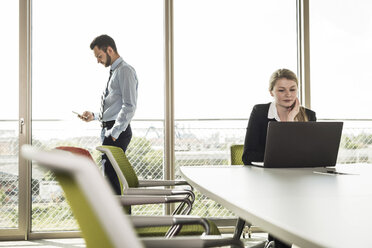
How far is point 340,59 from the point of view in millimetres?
4492

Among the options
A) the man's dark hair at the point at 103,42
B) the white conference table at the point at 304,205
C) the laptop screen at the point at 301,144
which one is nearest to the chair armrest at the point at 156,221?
the white conference table at the point at 304,205

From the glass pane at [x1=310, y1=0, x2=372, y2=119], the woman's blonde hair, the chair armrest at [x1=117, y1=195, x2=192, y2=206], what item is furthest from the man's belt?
the glass pane at [x1=310, y1=0, x2=372, y2=119]

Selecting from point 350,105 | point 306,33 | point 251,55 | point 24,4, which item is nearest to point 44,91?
point 24,4

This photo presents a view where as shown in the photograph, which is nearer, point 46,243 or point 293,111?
point 293,111

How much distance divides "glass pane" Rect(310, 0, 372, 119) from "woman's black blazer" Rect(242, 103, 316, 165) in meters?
1.73

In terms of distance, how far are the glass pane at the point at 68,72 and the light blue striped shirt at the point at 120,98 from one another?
0.68 metres

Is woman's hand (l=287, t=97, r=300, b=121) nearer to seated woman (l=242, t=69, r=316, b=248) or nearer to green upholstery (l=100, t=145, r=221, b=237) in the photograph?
seated woman (l=242, t=69, r=316, b=248)

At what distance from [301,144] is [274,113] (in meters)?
0.86

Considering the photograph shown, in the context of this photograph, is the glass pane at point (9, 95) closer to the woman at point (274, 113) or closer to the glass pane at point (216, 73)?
the glass pane at point (216, 73)

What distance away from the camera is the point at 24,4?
13.3 feet

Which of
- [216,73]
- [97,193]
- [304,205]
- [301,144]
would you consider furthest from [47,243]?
[97,193]

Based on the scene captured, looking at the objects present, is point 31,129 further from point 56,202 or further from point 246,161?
point 246,161

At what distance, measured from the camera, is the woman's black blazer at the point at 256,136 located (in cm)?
268

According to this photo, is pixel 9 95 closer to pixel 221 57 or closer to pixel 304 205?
pixel 221 57
